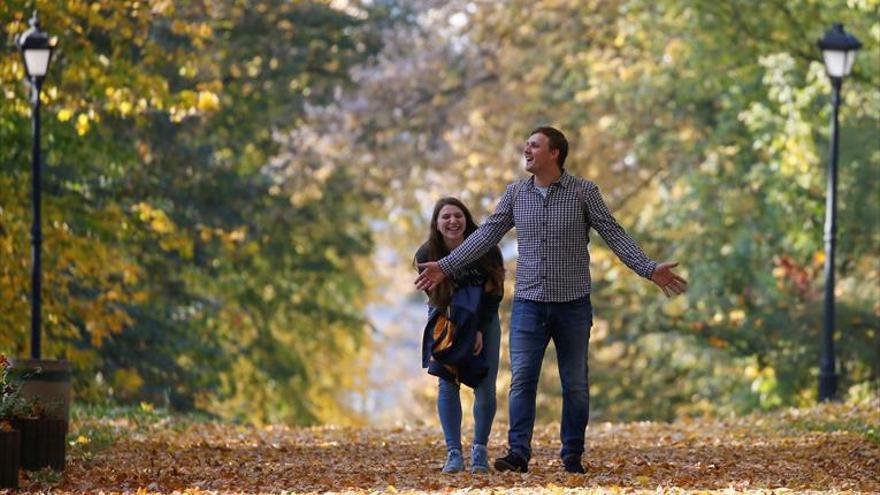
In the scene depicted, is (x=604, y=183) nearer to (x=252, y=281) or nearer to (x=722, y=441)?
(x=252, y=281)

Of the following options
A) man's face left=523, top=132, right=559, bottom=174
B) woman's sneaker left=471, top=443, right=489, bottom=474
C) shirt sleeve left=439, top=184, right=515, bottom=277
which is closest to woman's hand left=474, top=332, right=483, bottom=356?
shirt sleeve left=439, top=184, right=515, bottom=277

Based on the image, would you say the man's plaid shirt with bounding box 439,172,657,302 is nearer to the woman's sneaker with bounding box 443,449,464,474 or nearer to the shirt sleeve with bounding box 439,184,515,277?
the shirt sleeve with bounding box 439,184,515,277

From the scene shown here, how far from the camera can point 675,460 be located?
14102 mm

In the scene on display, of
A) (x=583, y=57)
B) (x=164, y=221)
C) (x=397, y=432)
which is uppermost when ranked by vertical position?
(x=583, y=57)

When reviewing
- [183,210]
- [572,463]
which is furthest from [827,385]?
[183,210]

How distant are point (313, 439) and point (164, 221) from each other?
545 cm

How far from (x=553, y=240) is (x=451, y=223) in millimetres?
708

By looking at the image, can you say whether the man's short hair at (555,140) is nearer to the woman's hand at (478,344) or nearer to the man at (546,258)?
the man at (546,258)

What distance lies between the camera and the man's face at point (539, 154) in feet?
39.7

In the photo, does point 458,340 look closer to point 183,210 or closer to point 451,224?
point 451,224

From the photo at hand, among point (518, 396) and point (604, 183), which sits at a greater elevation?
point (604, 183)

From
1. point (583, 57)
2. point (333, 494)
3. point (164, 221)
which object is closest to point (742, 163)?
point (583, 57)

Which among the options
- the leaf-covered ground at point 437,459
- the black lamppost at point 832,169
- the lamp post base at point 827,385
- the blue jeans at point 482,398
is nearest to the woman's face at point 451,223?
the blue jeans at point 482,398

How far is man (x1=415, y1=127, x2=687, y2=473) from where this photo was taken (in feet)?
40.0
